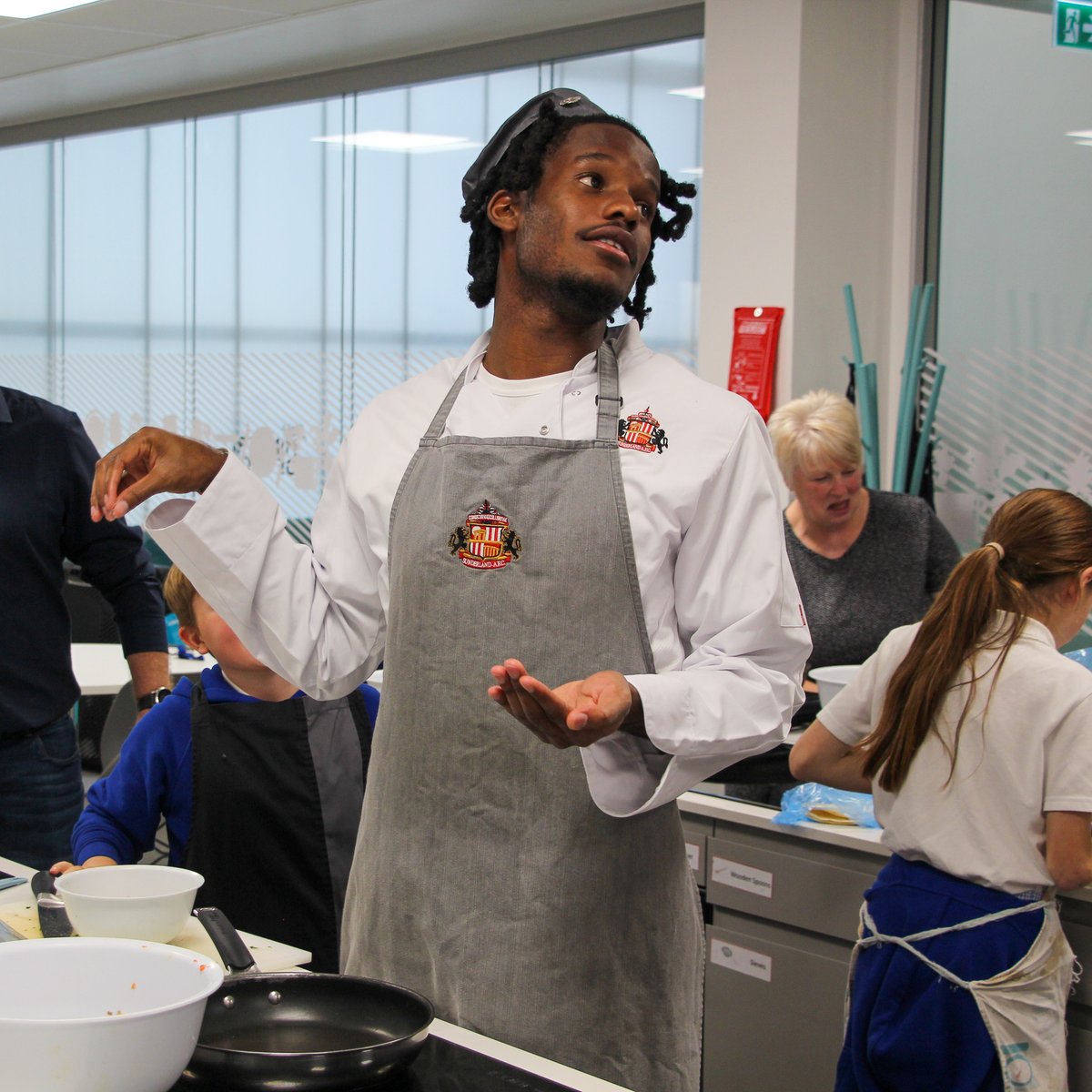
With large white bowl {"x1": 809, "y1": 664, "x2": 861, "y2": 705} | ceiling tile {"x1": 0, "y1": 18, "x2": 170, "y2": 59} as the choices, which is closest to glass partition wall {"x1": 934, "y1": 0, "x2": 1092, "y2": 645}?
large white bowl {"x1": 809, "y1": 664, "x2": 861, "y2": 705}

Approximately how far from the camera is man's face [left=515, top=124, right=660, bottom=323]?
4.82 feet

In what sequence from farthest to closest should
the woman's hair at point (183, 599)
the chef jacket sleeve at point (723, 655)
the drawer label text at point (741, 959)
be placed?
the drawer label text at point (741, 959), the woman's hair at point (183, 599), the chef jacket sleeve at point (723, 655)

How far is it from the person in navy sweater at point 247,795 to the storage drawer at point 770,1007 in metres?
0.99

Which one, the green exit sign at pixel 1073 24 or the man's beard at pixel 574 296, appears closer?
the man's beard at pixel 574 296

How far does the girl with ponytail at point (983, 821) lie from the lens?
77.9 inches

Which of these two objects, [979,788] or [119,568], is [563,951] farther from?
[119,568]

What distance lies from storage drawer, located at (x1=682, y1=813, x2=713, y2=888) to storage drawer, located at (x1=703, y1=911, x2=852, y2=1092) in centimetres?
10

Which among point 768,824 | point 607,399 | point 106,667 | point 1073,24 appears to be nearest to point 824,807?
point 768,824

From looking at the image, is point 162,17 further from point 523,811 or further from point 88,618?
point 523,811

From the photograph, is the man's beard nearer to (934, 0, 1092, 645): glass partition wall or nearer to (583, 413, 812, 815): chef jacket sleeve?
(583, 413, 812, 815): chef jacket sleeve

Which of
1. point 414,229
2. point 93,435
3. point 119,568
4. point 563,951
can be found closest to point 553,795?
point 563,951

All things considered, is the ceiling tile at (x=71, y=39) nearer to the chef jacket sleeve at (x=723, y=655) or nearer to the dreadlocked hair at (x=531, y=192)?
the dreadlocked hair at (x=531, y=192)

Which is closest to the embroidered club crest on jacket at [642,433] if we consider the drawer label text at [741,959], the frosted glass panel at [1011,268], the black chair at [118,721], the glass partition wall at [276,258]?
the drawer label text at [741,959]

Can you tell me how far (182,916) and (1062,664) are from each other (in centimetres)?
133
